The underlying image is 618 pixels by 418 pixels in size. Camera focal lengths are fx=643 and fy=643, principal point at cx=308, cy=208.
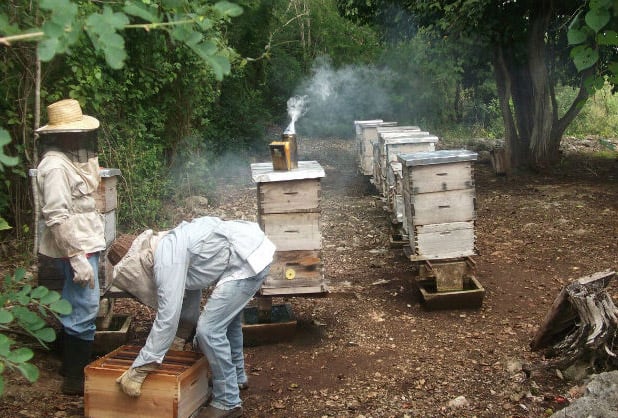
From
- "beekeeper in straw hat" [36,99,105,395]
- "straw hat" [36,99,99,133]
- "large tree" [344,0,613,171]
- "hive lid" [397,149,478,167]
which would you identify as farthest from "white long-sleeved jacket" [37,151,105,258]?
"large tree" [344,0,613,171]

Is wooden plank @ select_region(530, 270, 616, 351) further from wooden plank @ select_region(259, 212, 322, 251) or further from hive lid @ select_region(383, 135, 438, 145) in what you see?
hive lid @ select_region(383, 135, 438, 145)

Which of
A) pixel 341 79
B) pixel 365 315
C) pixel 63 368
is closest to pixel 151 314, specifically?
pixel 63 368

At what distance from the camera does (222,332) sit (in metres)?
3.44

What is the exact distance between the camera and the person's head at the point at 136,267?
327 cm

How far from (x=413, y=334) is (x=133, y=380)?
2476 millimetres

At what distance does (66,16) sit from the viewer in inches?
65.2

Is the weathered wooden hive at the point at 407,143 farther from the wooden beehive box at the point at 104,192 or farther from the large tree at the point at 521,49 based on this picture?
the wooden beehive box at the point at 104,192

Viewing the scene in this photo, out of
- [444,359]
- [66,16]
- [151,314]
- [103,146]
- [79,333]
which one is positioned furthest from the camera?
[103,146]

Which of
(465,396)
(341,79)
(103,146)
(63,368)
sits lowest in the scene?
(465,396)

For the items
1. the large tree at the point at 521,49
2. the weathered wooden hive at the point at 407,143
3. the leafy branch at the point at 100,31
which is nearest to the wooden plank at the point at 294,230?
the leafy branch at the point at 100,31

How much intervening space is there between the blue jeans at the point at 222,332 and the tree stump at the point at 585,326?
1941 mm

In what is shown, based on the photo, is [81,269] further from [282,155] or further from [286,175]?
[282,155]

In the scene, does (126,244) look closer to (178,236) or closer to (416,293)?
(178,236)

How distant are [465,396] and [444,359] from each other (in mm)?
600
